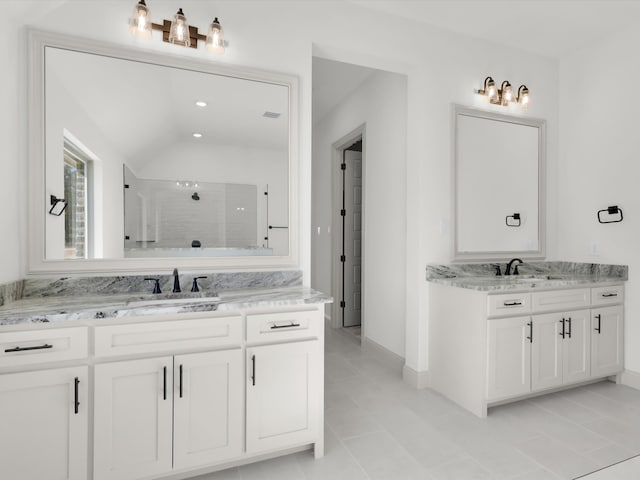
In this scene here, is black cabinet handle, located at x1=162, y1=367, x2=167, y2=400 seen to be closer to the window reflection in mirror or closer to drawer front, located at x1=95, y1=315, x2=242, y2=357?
drawer front, located at x1=95, y1=315, x2=242, y2=357

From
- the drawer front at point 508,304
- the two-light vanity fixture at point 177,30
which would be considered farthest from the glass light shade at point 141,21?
the drawer front at point 508,304

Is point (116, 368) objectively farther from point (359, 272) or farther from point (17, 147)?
point (359, 272)

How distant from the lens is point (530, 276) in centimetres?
309

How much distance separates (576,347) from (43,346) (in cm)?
334

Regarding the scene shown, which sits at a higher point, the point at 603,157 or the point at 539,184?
the point at 603,157

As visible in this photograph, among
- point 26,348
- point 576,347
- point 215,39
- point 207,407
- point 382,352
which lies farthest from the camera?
point 382,352

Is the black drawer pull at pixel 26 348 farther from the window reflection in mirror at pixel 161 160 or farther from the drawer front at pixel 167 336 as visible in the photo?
the window reflection in mirror at pixel 161 160

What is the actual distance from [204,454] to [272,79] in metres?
2.18

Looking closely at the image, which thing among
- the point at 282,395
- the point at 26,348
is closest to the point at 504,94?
the point at 282,395

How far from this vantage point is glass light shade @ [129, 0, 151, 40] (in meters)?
2.03

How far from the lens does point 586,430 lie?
7.52 ft

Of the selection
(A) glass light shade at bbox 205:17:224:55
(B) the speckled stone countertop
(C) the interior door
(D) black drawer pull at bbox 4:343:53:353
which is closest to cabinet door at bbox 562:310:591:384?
(B) the speckled stone countertop

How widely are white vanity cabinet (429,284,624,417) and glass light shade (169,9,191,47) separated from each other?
2.41 metres

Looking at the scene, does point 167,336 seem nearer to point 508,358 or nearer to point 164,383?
point 164,383
